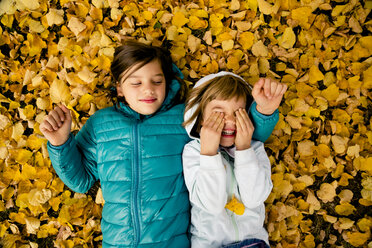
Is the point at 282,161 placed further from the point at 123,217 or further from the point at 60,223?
the point at 60,223

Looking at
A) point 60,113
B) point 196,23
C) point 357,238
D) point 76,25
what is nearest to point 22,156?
point 60,113

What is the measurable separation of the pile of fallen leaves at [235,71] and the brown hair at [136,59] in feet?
0.55

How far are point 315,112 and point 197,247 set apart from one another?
131cm

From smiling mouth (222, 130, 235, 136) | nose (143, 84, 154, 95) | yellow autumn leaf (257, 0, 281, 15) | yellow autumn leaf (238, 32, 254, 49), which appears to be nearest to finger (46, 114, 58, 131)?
nose (143, 84, 154, 95)

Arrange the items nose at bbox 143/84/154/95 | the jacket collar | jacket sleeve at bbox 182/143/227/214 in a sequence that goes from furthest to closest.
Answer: the jacket collar, nose at bbox 143/84/154/95, jacket sleeve at bbox 182/143/227/214

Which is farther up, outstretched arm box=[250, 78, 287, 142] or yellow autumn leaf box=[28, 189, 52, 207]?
outstretched arm box=[250, 78, 287, 142]

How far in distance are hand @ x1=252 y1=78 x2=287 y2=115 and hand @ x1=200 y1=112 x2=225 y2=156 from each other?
0.86 ft

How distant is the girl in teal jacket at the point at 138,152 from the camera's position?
1.61m

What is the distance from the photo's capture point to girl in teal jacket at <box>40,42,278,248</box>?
161 centimetres

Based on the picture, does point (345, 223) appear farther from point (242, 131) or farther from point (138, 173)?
point (138, 173)

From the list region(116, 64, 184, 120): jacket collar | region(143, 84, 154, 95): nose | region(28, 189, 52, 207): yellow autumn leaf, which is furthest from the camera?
region(28, 189, 52, 207): yellow autumn leaf

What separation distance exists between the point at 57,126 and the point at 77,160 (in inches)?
10.7

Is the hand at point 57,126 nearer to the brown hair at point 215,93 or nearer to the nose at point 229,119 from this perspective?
the brown hair at point 215,93

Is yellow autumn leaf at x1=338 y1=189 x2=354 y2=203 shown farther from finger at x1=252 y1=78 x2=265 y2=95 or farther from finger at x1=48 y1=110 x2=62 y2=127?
finger at x1=48 y1=110 x2=62 y2=127
